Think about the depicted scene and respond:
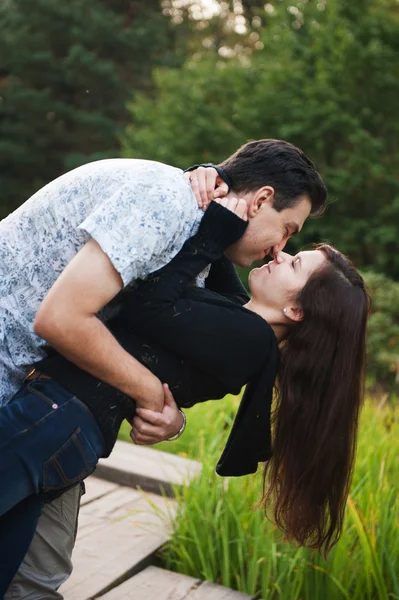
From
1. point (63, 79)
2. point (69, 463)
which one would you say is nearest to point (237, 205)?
point (69, 463)

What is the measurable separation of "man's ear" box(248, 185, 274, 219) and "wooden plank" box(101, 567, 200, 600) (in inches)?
64.9

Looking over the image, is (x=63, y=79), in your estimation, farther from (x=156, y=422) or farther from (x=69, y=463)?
(x=69, y=463)

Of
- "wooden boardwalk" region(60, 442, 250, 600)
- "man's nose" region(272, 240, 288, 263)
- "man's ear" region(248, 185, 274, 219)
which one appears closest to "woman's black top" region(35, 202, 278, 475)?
"man's ear" region(248, 185, 274, 219)

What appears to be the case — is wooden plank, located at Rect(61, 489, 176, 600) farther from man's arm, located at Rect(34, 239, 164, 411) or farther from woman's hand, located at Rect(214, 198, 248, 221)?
woman's hand, located at Rect(214, 198, 248, 221)

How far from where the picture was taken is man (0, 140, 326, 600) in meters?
1.70

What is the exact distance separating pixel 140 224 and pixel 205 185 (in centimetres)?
36

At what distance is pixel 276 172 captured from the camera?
216cm

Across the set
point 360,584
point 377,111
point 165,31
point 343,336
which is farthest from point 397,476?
point 165,31

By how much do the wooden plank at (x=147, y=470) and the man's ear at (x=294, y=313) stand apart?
175 cm

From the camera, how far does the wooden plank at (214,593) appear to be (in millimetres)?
2832

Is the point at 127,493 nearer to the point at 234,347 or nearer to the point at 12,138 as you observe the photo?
the point at 234,347

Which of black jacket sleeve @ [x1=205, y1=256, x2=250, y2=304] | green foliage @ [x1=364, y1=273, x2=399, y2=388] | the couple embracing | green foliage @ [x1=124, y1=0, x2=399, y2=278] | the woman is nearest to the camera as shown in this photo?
the couple embracing

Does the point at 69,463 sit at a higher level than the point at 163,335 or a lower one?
lower

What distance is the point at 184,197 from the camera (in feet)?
6.14
